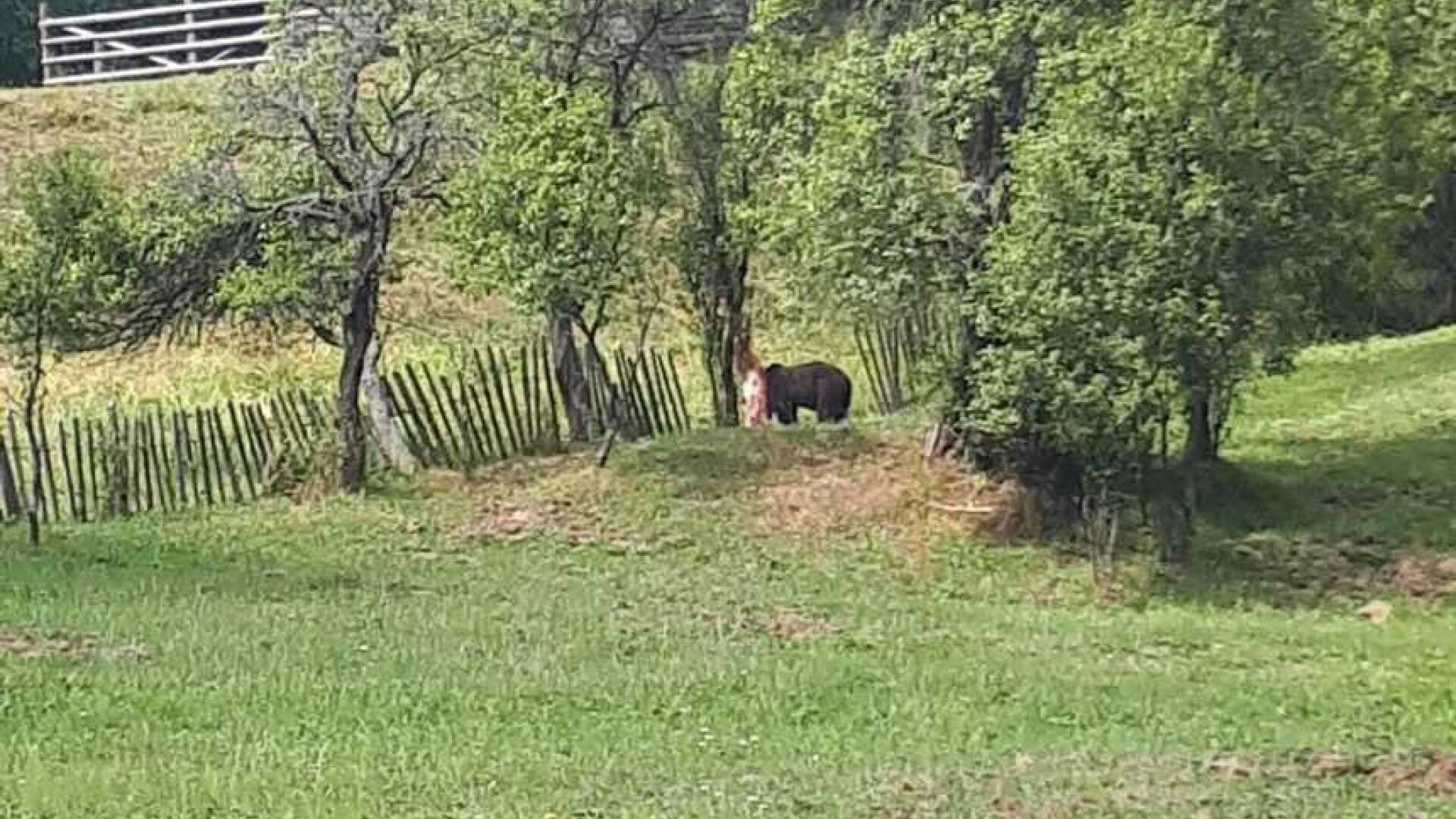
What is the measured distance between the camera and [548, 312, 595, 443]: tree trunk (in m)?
25.6

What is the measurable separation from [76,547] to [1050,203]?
939cm

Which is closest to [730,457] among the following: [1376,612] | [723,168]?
[723,168]

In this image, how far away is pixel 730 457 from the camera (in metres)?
23.8

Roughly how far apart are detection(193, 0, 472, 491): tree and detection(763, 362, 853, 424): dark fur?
5.00m

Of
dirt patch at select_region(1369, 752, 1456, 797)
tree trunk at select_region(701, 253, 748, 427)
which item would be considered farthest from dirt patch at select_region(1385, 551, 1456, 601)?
dirt patch at select_region(1369, 752, 1456, 797)

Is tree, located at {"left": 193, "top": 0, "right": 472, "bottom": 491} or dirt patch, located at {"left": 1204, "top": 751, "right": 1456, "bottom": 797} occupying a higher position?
tree, located at {"left": 193, "top": 0, "right": 472, "bottom": 491}

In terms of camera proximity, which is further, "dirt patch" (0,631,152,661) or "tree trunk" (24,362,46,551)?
"tree trunk" (24,362,46,551)

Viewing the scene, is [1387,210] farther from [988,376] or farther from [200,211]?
[200,211]

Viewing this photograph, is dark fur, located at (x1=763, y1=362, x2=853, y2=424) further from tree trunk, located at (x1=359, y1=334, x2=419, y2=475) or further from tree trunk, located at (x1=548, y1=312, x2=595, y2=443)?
tree trunk, located at (x1=359, y1=334, x2=419, y2=475)

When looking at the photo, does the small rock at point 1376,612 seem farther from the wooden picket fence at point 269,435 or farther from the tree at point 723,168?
the wooden picket fence at point 269,435

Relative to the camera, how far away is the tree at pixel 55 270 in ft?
73.4

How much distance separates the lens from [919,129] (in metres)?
21.7

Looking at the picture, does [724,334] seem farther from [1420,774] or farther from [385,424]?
[1420,774]

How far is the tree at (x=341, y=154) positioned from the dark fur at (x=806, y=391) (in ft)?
16.4
